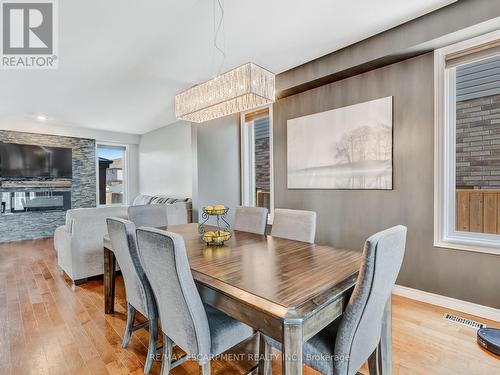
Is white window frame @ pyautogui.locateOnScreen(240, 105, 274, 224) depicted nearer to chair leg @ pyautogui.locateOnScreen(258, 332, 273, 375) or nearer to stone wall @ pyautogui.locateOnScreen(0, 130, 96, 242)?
chair leg @ pyautogui.locateOnScreen(258, 332, 273, 375)

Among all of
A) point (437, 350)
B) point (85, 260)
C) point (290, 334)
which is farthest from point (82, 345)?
point (437, 350)

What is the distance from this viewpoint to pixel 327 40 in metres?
2.67

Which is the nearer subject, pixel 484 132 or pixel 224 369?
pixel 224 369

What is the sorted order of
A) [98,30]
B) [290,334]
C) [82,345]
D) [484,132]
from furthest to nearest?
[98,30]
[484,132]
[82,345]
[290,334]

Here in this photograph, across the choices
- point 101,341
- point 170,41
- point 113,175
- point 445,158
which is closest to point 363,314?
point 101,341

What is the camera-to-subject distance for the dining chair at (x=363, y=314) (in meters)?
1.03

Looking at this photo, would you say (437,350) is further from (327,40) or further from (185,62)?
(185,62)

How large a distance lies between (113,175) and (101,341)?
5.64 metres

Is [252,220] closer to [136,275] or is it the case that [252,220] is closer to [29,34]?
[136,275]

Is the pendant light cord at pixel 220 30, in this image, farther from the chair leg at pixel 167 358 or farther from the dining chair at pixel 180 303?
the chair leg at pixel 167 358

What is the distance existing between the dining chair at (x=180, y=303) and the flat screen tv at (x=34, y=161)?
580 cm

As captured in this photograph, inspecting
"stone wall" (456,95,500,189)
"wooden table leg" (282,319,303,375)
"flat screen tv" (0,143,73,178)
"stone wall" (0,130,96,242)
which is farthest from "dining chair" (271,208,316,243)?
"flat screen tv" (0,143,73,178)

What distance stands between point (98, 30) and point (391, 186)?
11.4 feet

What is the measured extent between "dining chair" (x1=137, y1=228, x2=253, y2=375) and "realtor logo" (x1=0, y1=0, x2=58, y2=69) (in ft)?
8.42
